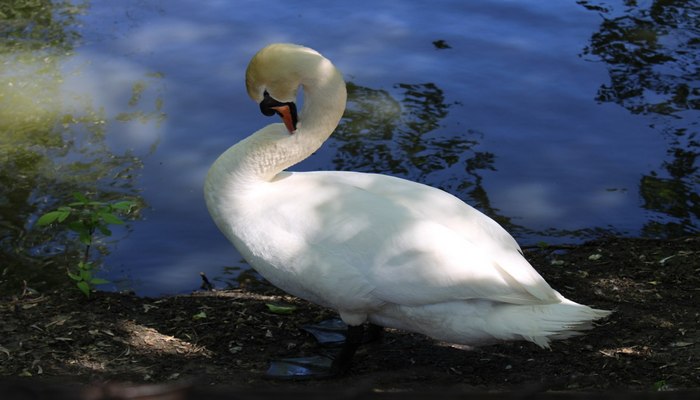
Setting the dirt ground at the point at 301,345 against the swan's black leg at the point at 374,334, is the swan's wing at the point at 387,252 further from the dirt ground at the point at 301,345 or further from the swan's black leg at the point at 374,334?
the swan's black leg at the point at 374,334

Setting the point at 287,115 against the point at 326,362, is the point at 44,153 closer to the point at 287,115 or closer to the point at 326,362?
the point at 287,115

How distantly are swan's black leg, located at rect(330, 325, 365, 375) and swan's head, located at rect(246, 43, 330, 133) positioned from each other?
1.00 meters

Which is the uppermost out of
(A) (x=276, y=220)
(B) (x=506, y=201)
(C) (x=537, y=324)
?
(A) (x=276, y=220)

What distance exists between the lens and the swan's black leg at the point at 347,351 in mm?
3840

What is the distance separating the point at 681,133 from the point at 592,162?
0.86 m

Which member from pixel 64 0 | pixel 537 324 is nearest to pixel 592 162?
pixel 537 324

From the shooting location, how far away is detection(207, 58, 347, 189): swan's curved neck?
155 inches

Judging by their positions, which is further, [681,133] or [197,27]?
[197,27]

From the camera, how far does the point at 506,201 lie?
579 cm

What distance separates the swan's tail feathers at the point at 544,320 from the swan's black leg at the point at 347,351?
59 centimetres

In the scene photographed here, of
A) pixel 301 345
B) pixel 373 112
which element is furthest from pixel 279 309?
pixel 373 112

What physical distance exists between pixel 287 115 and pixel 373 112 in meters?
2.78

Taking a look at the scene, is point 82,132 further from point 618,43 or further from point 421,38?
point 618,43

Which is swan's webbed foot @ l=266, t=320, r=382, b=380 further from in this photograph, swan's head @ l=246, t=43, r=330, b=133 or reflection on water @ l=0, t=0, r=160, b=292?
reflection on water @ l=0, t=0, r=160, b=292
